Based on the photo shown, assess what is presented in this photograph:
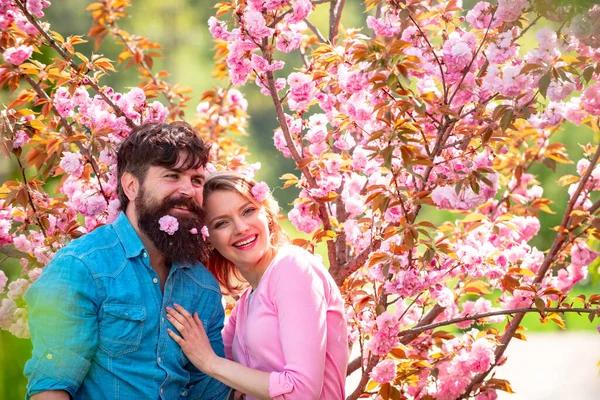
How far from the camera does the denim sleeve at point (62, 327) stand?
1.70 meters

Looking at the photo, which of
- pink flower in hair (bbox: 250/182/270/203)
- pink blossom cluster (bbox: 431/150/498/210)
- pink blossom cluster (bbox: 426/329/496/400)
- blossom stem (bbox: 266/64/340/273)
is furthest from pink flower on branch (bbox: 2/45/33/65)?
pink blossom cluster (bbox: 426/329/496/400)

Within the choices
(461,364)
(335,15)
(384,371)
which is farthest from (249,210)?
(335,15)

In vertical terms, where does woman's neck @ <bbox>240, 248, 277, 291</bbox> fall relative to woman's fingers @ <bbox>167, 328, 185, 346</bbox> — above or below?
above

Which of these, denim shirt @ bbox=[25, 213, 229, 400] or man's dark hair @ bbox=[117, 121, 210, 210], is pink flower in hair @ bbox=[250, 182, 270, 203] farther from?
denim shirt @ bbox=[25, 213, 229, 400]

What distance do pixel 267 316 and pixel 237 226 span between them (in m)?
0.28

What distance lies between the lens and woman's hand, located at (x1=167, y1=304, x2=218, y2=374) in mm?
1893

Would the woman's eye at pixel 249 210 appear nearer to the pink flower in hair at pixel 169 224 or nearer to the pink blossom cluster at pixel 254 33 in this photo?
the pink flower in hair at pixel 169 224

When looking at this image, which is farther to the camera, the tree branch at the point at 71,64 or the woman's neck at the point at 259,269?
the tree branch at the point at 71,64

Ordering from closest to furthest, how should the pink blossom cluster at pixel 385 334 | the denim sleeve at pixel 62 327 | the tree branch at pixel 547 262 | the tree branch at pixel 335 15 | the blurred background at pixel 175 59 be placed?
the blurred background at pixel 175 59, the denim sleeve at pixel 62 327, the pink blossom cluster at pixel 385 334, the tree branch at pixel 547 262, the tree branch at pixel 335 15

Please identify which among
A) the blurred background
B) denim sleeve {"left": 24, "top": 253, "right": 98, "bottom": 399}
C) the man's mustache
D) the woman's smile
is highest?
the blurred background

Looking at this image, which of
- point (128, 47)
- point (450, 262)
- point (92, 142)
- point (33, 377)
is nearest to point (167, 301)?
point (33, 377)

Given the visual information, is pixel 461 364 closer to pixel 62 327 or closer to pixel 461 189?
pixel 461 189

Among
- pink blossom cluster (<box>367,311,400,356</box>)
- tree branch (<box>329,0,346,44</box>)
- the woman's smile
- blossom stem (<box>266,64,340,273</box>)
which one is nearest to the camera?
the woman's smile

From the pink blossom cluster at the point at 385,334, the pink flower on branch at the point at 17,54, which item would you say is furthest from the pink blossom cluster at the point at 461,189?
the pink flower on branch at the point at 17,54
